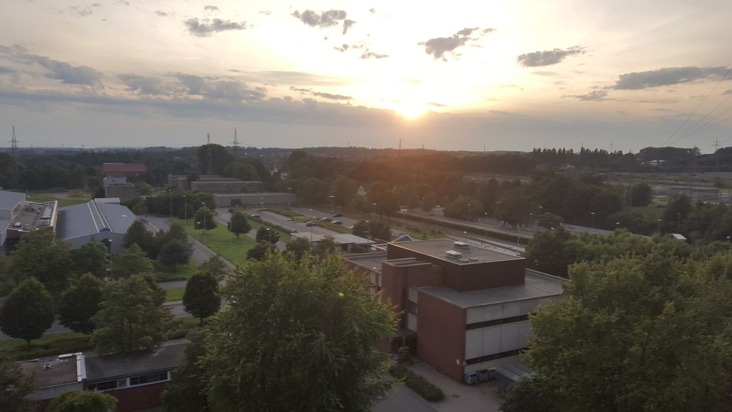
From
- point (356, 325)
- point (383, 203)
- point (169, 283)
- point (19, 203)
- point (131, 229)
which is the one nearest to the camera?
point (356, 325)

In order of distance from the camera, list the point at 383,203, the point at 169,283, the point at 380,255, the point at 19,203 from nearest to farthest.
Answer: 1. the point at 380,255
2. the point at 169,283
3. the point at 19,203
4. the point at 383,203

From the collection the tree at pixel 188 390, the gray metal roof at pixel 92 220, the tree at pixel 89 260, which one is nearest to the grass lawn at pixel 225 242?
the gray metal roof at pixel 92 220

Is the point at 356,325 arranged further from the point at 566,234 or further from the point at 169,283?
the point at 566,234

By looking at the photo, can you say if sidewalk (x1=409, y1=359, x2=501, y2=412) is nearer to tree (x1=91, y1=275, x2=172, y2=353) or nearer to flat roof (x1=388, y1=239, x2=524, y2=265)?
flat roof (x1=388, y1=239, x2=524, y2=265)

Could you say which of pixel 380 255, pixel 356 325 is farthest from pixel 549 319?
pixel 380 255

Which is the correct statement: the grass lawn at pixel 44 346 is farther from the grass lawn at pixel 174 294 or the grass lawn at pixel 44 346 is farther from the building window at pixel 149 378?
the grass lawn at pixel 174 294

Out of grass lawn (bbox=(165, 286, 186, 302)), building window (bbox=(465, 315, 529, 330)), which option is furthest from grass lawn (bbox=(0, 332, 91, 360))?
building window (bbox=(465, 315, 529, 330))

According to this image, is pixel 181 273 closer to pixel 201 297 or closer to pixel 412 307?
pixel 201 297
